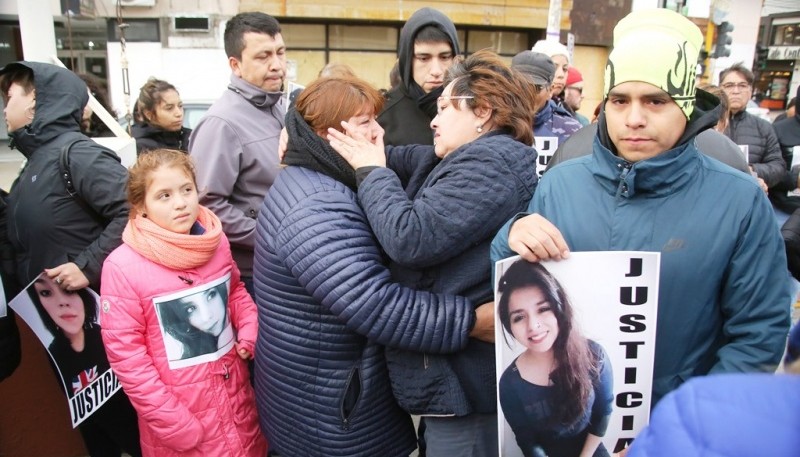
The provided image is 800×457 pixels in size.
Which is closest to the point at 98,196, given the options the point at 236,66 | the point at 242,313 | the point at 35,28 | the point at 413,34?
the point at 242,313

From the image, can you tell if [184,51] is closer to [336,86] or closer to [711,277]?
[336,86]

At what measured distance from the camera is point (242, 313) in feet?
8.00

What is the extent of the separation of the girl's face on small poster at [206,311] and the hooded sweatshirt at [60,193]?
60 cm

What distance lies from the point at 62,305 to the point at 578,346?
2139 millimetres

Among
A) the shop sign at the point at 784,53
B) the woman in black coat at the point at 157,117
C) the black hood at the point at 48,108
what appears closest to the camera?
the black hood at the point at 48,108

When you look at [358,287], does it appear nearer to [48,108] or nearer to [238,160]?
[238,160]

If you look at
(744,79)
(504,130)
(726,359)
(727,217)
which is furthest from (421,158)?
(744,79)

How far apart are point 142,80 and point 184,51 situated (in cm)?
109

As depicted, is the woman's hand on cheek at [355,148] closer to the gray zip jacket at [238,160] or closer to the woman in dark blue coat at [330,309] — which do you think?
the woman in dark blue coat at [330,309]

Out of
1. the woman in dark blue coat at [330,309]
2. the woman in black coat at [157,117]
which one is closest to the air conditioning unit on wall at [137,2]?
the woman in black coat at [157,117]

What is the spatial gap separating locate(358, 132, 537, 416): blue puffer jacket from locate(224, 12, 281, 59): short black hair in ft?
5.88

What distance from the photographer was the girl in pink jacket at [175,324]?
6.84 feet

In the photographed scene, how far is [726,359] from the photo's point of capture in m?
1.47

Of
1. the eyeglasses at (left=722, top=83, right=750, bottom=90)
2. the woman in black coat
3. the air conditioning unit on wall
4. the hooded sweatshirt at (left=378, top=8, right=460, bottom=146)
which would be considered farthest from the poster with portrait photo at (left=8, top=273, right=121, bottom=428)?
the air conditioning unit on wall
